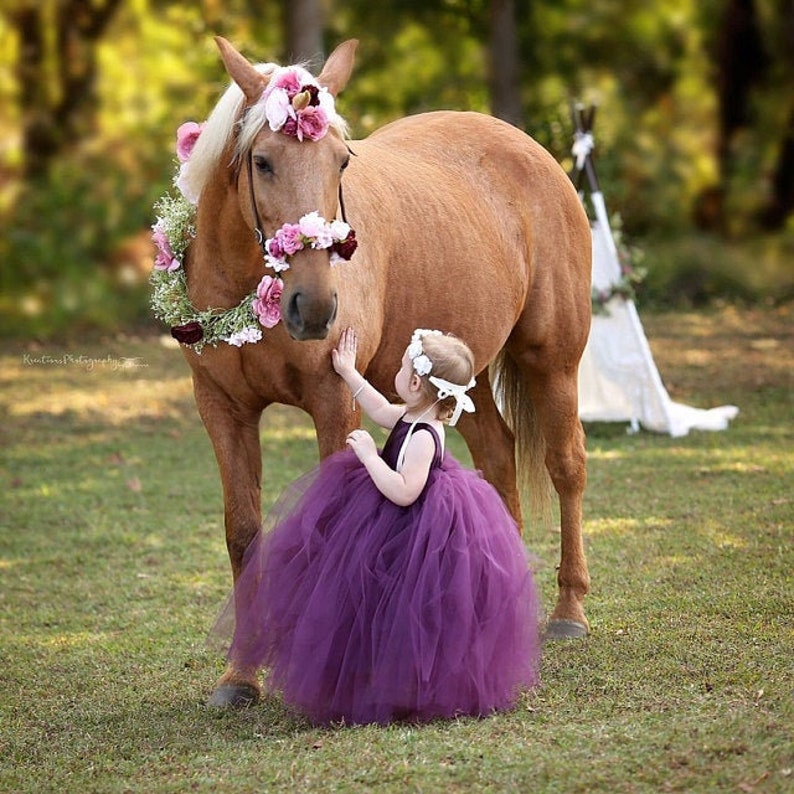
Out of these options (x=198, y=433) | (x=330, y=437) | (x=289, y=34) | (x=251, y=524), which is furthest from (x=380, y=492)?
(x=289, y=34)

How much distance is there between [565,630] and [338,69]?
7.29ft

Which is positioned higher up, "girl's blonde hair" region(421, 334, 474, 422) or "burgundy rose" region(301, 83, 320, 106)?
"burgundy rose" region(301, 83, 320, 106)

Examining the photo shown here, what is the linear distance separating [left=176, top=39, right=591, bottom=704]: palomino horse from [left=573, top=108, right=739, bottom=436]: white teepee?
11.2 feet

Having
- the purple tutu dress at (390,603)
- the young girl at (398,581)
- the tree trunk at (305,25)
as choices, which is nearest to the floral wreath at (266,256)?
the young girl at (398,581)

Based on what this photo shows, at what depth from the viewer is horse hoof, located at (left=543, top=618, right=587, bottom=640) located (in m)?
4.81

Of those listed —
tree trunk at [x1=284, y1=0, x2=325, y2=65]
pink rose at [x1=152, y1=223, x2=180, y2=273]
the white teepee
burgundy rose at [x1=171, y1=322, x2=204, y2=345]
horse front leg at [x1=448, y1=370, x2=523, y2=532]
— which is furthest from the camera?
tree trunk at [x1=284, y1=0, x2=325, y2=65]

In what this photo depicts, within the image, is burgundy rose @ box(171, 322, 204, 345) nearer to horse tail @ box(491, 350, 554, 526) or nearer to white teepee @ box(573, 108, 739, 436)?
horse tail @ box(491, 350, 554, 526)

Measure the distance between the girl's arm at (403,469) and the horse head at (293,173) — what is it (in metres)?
0.47

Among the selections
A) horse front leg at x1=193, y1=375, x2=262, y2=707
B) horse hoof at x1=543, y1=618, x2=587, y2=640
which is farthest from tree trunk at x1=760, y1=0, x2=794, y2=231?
horse front leg at x1=193, y1=375, x2=262, y2=707

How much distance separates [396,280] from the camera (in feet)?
14.9

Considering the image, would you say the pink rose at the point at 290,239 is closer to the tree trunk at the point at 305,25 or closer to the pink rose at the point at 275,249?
the pink rose at the point at 275,249

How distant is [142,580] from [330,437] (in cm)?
223

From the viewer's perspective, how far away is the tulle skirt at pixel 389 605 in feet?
12.5

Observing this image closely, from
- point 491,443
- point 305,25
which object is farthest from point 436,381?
point 305,25
